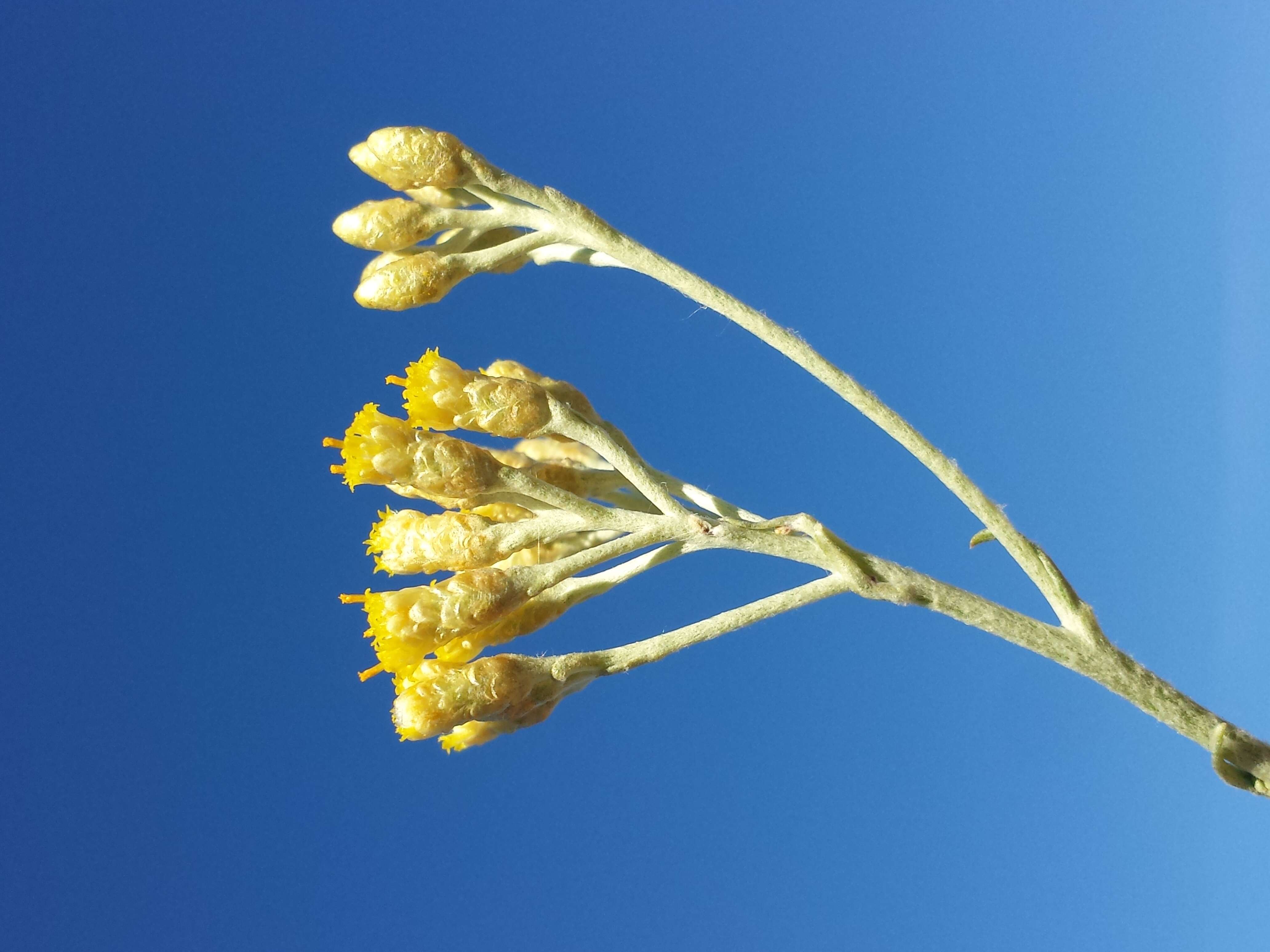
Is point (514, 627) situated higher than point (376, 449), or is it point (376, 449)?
point (376, 449)

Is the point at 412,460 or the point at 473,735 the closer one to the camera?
the point at 412,460

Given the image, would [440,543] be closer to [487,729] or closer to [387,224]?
[487,729]

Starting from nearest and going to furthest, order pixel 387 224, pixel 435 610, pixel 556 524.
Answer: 1. pixel 435 610
2. pixel 556 524
3. pixel 387 224

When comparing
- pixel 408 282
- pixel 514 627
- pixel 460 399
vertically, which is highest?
pixel 408 282

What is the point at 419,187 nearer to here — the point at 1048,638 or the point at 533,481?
the point at 533,481

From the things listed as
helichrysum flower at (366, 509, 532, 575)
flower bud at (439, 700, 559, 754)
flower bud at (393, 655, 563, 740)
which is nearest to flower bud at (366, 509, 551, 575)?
helichrysum flower at (366, 509, 532, 575)

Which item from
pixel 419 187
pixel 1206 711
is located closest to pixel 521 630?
pixel 419 187

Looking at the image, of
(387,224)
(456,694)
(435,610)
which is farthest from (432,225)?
(456,694)
